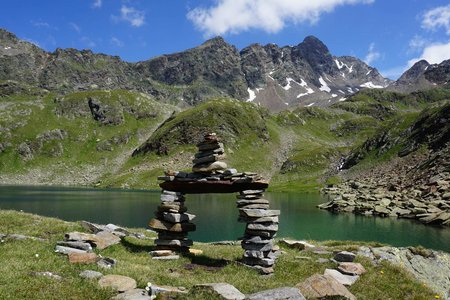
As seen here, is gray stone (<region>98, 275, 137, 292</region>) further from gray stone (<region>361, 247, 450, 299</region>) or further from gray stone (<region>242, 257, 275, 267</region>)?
gray stone (<region>361, 247, 450, 299</region>)

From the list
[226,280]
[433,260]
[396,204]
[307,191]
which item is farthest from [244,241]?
[307,191]

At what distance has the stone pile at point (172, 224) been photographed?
26.8m

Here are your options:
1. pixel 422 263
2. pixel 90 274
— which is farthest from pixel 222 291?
pixel 422 263

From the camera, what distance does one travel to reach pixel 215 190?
91.1ft

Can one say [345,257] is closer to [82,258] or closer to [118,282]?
[118,282]

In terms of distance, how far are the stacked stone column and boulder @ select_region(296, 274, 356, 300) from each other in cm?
448

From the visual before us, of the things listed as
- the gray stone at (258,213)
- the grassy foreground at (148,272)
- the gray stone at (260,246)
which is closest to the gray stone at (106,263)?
the grassy foreground at (148,272)

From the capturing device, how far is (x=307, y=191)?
7239 inches

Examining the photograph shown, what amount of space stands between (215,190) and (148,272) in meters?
9.06

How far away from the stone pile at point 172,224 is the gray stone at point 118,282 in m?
9.13

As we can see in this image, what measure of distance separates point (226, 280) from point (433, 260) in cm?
1913

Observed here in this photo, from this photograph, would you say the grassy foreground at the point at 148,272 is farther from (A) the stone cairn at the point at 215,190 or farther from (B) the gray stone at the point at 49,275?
(A) the stone cairn at the point at 215,190

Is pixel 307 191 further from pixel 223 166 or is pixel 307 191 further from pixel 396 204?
pixel 223 166

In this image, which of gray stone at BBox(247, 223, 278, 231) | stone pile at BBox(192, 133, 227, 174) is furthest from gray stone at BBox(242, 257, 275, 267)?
stone pile at BBox(192, 133, 227, 174)
